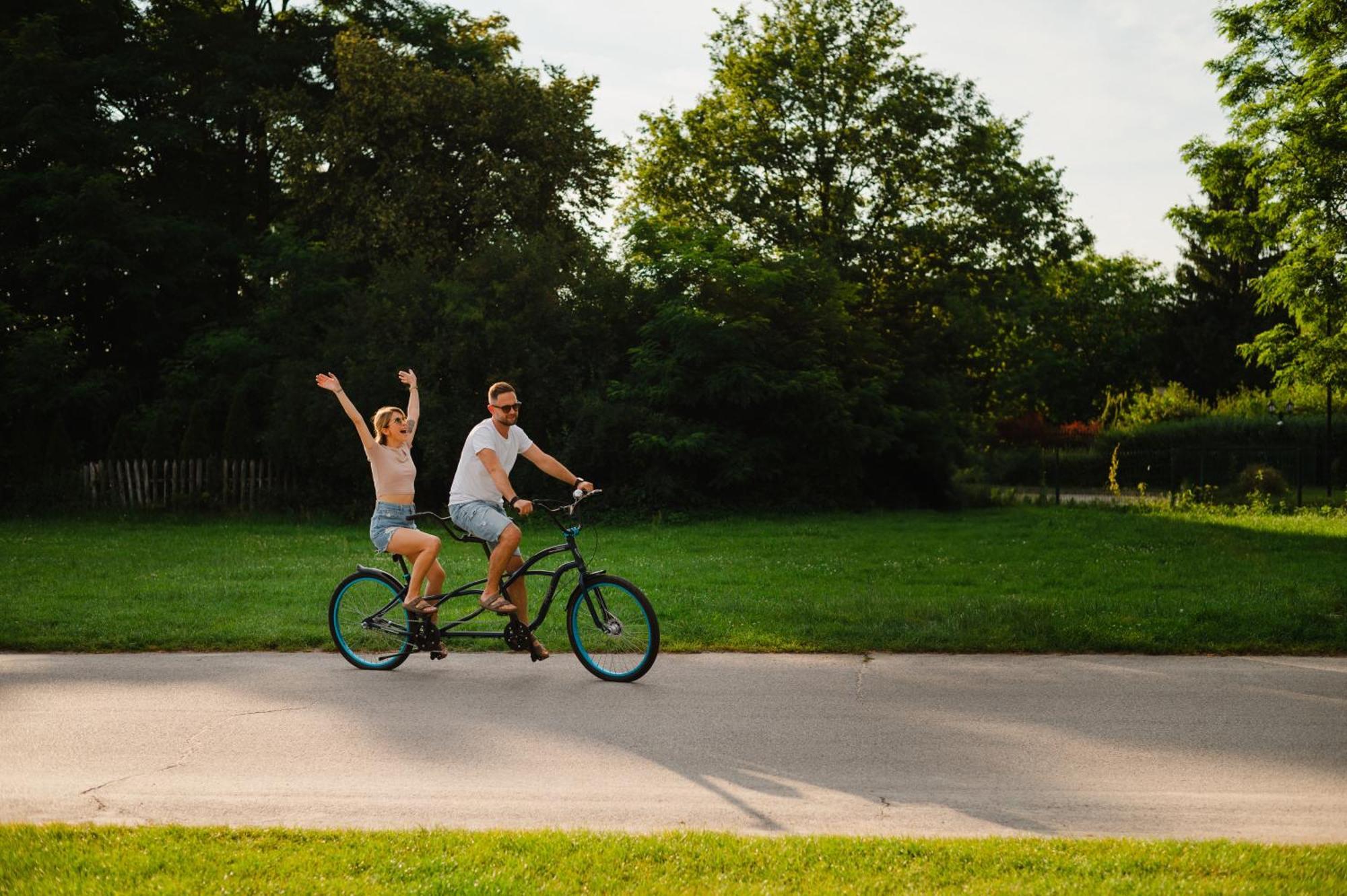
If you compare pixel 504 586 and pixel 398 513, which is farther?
pixel 398 513

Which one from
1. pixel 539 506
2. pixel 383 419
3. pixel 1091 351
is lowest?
pixel 539 506

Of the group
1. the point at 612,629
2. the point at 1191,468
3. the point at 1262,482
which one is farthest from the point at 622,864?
the point at 1191,468

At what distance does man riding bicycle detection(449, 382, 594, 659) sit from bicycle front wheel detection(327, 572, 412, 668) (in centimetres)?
76

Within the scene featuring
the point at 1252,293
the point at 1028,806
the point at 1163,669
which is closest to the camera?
the point at 1028,806

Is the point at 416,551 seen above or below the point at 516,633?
above

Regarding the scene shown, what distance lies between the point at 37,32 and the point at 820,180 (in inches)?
861

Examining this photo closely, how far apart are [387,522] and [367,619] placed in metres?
0.78

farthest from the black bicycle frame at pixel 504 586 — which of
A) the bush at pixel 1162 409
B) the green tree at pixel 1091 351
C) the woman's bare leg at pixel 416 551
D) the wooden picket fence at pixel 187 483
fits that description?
the green tree at pixel 1091 351

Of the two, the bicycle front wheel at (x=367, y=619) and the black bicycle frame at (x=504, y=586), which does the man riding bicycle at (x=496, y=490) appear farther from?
the bicycle front wheel at (x=367, y=619)

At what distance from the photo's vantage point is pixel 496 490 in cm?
880

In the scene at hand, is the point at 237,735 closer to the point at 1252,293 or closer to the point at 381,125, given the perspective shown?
the point at 381,125

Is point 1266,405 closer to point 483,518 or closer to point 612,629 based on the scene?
point 612,629

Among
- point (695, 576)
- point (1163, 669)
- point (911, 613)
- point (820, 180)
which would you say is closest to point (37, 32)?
point (820, 180)

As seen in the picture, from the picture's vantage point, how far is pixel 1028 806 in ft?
17.9
